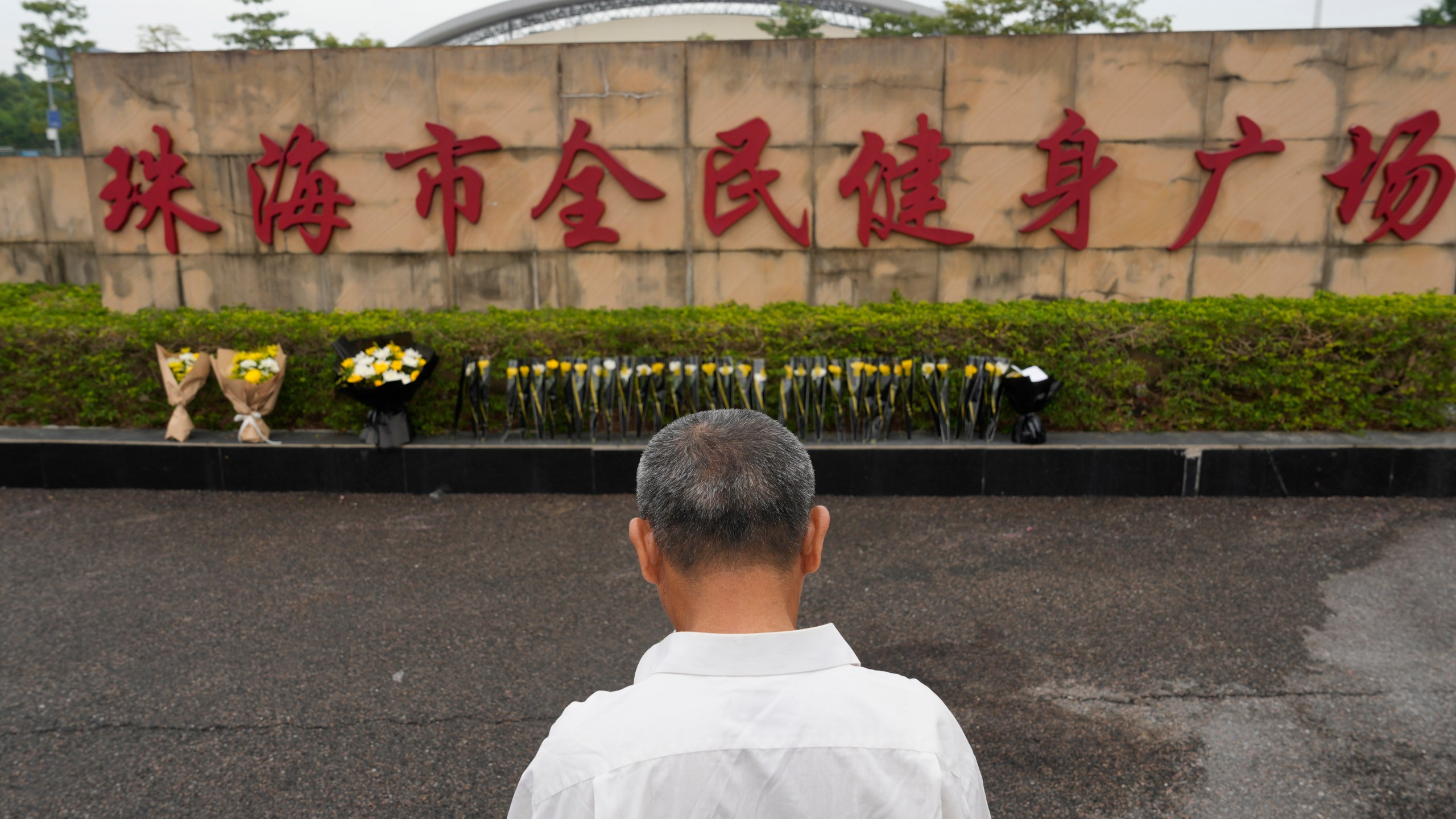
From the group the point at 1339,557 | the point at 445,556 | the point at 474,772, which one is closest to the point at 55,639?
the point at 445,556

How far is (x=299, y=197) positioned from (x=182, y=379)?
214 cm

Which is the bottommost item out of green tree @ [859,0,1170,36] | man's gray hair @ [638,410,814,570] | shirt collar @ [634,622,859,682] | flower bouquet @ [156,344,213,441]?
flower bouquet @ [156,344,213,441]

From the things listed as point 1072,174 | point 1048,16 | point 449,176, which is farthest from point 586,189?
point 1048,16

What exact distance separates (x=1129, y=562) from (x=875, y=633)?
165cm

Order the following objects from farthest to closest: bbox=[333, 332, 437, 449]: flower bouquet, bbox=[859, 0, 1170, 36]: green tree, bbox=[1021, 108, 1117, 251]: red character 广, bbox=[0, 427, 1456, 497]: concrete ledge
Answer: bbox=[859, 0, 1170, 36]: green tree
bbox=[1021, 108, 1117, 251]: red character 广
bbox=[333, 332, 437, 449]: flower bouquet
bbox=[0, 427, 1456, 497]: concrete ledge

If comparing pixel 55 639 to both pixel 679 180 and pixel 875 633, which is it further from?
pixel 679 180

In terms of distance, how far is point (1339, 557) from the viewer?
16.1 ft

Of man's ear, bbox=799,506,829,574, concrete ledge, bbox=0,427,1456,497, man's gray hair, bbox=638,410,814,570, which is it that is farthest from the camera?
concrete ledge, bbox=0,427,1456,497

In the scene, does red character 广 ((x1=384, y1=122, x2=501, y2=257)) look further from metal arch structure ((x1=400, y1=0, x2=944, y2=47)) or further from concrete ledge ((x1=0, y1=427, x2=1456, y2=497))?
metal arch structure ((x1=400, y1=0, x2=944, y2=47))

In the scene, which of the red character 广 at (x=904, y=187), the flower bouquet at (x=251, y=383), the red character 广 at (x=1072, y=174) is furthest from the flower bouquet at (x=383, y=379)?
the red character 广 at (x=1072, y=174)

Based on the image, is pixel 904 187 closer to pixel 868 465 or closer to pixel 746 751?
pixel 868 465

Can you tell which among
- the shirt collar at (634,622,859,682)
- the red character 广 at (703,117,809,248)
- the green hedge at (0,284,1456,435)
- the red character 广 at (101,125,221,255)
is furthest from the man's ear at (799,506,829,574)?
the red character 广 at (101,125,221,255)

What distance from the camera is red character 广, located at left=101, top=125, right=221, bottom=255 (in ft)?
25.7

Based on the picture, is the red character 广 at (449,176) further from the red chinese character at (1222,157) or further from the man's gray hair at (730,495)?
the man's gray hair at (730,495)
